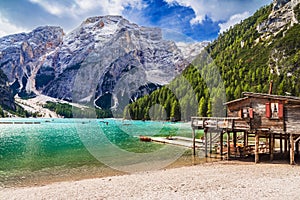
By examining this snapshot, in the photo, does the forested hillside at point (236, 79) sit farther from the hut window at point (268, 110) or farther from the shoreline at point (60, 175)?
the shoreline at point (60, 175)

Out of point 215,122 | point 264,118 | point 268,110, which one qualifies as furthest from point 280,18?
point 268,110

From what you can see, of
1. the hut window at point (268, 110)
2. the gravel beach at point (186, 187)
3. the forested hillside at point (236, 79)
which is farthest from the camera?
the forested hillside at point (236, 79)

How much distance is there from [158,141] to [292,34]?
137532mm

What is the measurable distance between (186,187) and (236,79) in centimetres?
14594

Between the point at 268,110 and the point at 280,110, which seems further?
the point at 268,110

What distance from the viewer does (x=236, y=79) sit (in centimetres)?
15412

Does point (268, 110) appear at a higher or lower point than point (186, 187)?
higher

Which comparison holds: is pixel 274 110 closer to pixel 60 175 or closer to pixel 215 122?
pixel 215 122

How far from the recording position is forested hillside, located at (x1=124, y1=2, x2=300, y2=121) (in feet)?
408

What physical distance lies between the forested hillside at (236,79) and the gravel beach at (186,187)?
315ft

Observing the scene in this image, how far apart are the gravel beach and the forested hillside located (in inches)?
3785

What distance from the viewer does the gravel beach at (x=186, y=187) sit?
48.4 feet

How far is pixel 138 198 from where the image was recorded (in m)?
14.6

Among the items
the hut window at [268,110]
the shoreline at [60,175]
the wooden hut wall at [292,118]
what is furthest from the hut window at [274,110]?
the shoreline at [60,175]
